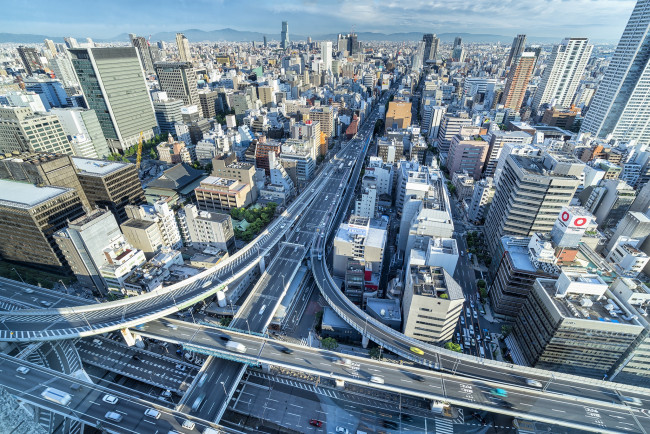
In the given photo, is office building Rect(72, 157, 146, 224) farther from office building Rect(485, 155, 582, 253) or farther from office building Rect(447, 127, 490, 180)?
office building Rect(447, 127, 490, 180)

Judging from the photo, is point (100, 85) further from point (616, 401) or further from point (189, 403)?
point (616, 401)

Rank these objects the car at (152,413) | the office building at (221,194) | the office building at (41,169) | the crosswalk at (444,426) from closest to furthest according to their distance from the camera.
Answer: the car at (152,413), the crosswalk at (444,426), the office building at (41,169), the office building at (221,194)

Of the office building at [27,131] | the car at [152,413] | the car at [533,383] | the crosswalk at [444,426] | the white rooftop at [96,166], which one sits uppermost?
the office building at [27,131]

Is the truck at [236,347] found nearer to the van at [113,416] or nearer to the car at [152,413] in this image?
the car at [152,413]

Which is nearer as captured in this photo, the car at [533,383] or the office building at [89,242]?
the car at [533,383]

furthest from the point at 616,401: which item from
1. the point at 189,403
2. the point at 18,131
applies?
the point at 18,131

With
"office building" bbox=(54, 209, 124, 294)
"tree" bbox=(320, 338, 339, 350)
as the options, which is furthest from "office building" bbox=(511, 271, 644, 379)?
"office building" bbox=(54, 209, 124, 294)

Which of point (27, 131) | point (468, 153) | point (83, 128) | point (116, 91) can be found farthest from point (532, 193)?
point (116, 91)

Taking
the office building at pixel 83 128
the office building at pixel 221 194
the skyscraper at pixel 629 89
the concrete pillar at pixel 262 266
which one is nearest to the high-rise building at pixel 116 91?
the office building at pixel 83 128
